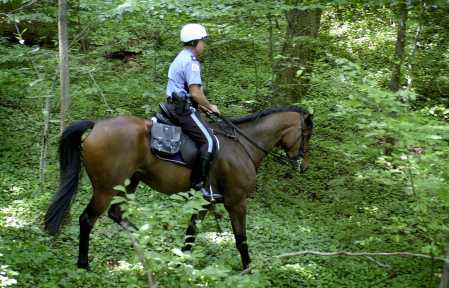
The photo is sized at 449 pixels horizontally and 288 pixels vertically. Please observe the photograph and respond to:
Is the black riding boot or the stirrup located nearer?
the black riding boot

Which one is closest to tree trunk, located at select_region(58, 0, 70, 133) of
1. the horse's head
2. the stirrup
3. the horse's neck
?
the stirrup

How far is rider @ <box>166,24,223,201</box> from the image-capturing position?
241 inches

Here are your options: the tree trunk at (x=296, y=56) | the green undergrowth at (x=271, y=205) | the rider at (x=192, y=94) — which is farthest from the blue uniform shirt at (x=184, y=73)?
the tree trunk at (x=296, y=56)

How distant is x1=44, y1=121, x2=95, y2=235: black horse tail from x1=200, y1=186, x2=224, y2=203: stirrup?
5.05 feet

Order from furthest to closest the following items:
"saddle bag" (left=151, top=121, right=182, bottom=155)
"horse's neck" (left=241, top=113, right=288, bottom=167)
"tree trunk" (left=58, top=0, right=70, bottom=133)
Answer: "horse's neck" (left=241, top=113, right=288, bottom=167) < "tree trunk" (left=58, top=0, right=70, bottom=133) < "saddle bag" (left=151, top=121, right=182, bottom=155)

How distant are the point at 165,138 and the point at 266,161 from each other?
4.38 meters

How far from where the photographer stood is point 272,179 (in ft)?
33.6

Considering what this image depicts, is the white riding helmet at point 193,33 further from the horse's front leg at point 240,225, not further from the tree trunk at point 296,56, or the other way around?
the tree trunk at point 296,56

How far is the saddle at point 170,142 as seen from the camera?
611cm

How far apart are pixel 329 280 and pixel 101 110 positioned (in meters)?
6.36

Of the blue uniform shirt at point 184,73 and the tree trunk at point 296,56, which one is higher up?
the blue uniform shirt at point 184,73

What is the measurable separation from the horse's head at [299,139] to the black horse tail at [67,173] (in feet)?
8.66

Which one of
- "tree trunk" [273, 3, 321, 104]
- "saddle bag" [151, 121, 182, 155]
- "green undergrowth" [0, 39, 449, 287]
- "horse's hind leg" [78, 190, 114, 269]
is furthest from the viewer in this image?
"tree trunk" [273, 3, 321, 104]

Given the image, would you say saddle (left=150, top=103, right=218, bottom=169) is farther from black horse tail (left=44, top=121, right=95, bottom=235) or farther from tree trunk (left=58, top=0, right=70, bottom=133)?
tree trunk (left=58, top=0, right=70, bottom=133)
